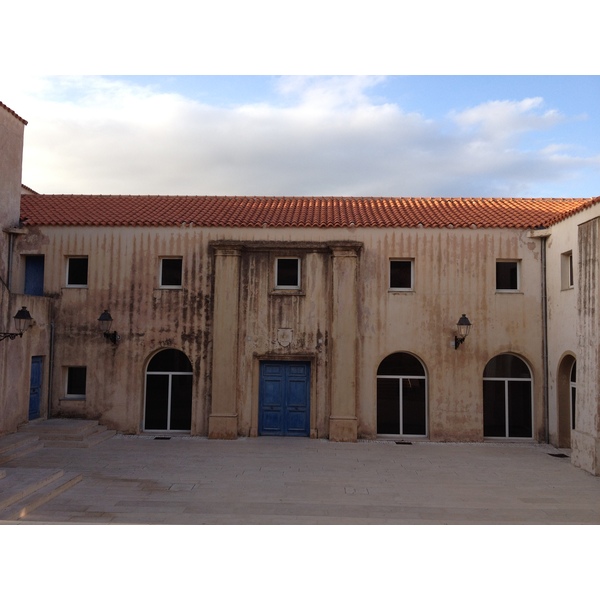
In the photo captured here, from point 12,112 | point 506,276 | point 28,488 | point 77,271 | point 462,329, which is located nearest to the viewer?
point 28,488

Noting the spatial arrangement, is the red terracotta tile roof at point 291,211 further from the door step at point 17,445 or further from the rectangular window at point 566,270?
the door step at point 17,445

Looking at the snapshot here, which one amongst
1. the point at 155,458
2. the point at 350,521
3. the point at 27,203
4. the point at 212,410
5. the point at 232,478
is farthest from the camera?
the point at 27,203

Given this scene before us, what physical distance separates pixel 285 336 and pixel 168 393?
3953 millimetres

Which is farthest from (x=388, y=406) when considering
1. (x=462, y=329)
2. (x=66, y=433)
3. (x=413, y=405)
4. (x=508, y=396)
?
(x=66, y=433)

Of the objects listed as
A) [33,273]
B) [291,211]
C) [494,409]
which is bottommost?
[494,409]

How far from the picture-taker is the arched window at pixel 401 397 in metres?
17.0

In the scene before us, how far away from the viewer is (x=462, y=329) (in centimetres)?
1608

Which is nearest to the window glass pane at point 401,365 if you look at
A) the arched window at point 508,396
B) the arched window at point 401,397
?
the arched window at point 401,397

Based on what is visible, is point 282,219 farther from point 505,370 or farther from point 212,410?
point 505,370

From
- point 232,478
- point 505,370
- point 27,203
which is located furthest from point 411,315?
point 27,203

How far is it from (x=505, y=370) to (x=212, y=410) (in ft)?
28.7

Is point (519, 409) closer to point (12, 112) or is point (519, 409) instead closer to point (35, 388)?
point (35, 388)

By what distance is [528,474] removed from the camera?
508 inches

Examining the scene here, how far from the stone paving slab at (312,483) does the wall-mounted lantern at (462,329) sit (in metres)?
2.98
